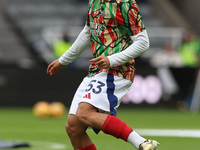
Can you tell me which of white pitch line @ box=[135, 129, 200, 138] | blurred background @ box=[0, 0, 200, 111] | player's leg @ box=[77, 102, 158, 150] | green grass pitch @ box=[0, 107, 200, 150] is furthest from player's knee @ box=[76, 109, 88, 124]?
blurred background @ box=[0, 0, 200, 111]

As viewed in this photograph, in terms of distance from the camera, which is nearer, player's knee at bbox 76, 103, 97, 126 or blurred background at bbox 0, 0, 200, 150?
player's knee at bbox 76, 103, 97, 126

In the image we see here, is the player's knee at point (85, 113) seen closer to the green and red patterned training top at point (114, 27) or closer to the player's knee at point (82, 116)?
the player's knee at point (82, 116)

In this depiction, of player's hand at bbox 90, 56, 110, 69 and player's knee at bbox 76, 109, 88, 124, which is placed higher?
player's hand at bbox 90, 56, 110, 69

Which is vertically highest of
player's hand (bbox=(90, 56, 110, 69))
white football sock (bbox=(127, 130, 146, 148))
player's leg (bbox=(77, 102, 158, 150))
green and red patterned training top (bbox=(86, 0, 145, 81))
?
green and red patterned training top (bbox=(86, 0, 145, 81))

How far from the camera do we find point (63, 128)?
30.8 ft

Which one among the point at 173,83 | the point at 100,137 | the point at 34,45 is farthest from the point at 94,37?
the point at 34,45

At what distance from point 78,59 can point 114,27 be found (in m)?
11.9

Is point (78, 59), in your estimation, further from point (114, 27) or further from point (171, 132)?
point (114, 27)

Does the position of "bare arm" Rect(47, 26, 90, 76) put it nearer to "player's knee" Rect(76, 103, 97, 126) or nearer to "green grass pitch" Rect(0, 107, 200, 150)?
"player's knee" Rect(76, 103, 97, 126)

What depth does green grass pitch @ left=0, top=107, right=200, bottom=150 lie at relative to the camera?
22.6 feet

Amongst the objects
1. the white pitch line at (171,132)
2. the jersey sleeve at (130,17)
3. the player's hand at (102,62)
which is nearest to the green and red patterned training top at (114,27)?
the jersey sleeve at (130,17)

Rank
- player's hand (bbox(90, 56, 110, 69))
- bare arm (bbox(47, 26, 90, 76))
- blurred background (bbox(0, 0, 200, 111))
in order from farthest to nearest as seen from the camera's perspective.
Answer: blurred background (bbox(0, 0, 200, 111)) < bare arm (bbox(47, 26, 90, 76)) < player's hand (bbox(90, 56, 110, 69))

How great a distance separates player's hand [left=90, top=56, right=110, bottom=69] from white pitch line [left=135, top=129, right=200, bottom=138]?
12.0 ft

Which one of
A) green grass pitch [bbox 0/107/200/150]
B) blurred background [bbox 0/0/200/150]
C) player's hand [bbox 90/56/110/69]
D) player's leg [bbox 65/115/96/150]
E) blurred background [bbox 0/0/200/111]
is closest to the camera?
player's hand [bbox 90/56/110/69]
